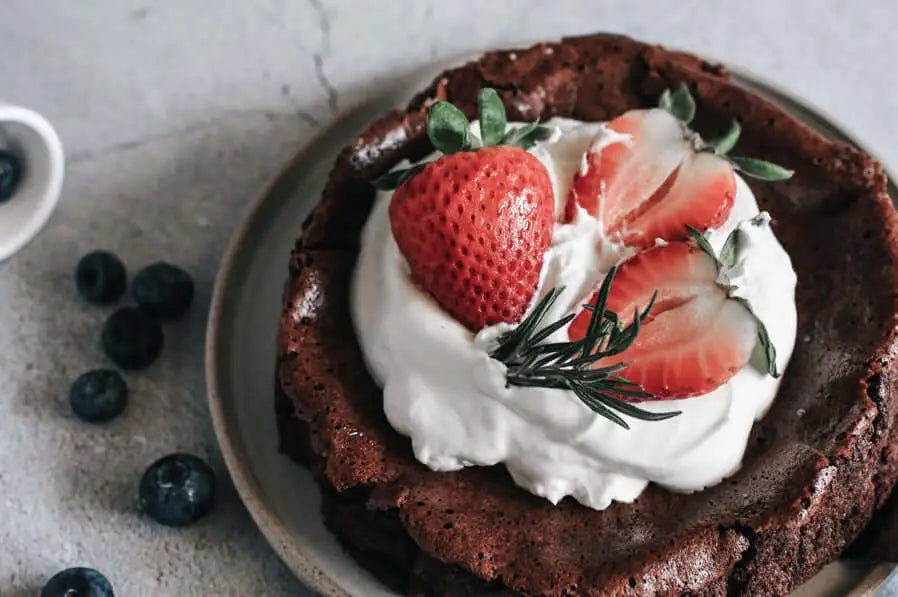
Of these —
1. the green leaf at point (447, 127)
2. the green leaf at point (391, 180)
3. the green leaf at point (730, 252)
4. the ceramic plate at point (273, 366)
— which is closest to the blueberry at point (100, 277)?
the ceramic plate at point (273, 366)

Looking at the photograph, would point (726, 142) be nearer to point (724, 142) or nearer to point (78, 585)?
point (724, 142)

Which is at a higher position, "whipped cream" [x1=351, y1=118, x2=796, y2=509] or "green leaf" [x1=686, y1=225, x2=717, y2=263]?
"green leaf" [x1=686, y1=225, x2=717, y2=263]

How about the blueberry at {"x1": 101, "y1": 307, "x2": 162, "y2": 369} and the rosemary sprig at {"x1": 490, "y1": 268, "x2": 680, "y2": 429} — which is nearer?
the rosemary sprig at {"x1": 490, "y1": 268, "x2": 680, "y2": 429}

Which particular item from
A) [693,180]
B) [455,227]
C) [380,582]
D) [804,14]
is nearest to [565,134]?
[693,180]

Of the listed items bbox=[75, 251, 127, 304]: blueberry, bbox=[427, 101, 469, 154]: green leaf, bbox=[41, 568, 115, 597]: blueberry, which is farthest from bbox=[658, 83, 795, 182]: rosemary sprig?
bbox=[41, 568, 115, 597]: blueberry

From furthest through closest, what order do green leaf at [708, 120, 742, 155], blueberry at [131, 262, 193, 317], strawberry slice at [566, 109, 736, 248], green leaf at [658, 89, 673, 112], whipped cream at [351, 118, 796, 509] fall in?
blueberry at [131, 262, 193, 317] → green leaf at [658, 89, 673, 112] → green leaf at [708, 120, 742, 155] → strawberry slice at [566, 109, 736, 248] → whipped cream at [351, 118, 796, 509]

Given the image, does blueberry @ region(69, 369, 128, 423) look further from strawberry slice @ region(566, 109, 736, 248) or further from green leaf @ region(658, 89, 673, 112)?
green leaf @ region(658, 89, 673, 112)
